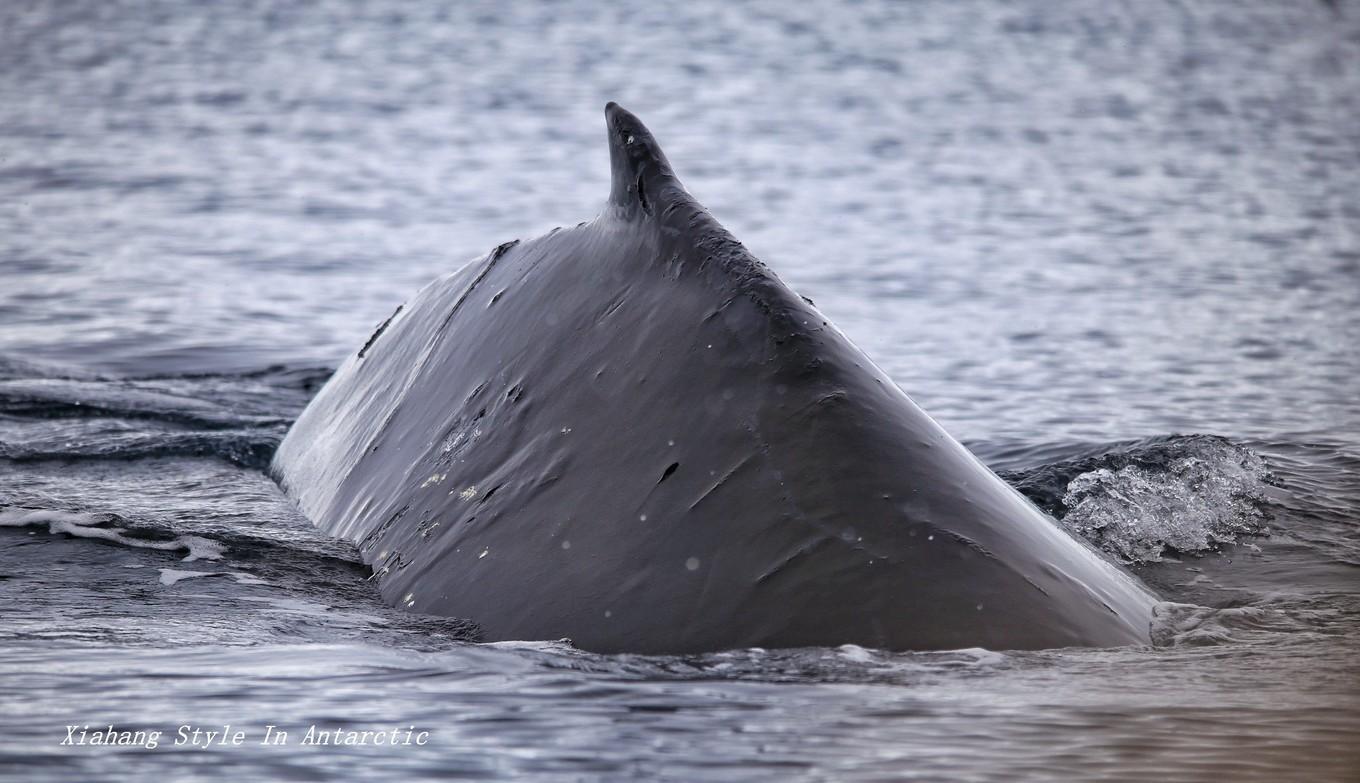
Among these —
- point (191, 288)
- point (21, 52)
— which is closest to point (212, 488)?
point (191, 288)

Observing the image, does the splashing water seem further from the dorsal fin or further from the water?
the dorsal fin

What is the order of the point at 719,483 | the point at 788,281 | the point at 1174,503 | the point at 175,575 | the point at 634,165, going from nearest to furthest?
1. the point at 719,483
2. the point at 634,165
3. the point at 175,575
4. the point at 1174,503
5. the point at 788,281

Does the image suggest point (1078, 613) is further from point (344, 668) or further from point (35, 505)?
point (35, 505)

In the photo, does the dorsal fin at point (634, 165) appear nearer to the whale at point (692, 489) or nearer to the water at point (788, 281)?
the whale at point (692, 489)

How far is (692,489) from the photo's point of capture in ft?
15.2

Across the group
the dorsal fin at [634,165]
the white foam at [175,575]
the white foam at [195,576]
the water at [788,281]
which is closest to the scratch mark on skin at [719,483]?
the water at [788,281]

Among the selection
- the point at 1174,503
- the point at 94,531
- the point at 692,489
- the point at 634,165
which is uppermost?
the point at 634,165

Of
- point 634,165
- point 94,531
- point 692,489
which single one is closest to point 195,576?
point 94,531

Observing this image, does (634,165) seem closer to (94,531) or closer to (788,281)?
(94,531)

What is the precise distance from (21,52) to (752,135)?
17.0 metres

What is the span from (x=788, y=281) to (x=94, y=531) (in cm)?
1128

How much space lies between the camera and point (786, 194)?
933 inches

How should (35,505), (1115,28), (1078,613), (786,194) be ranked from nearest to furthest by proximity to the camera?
(1078,613) < (35,505) < (786,194) < (1115,28)

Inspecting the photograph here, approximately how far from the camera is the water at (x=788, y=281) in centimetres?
436
